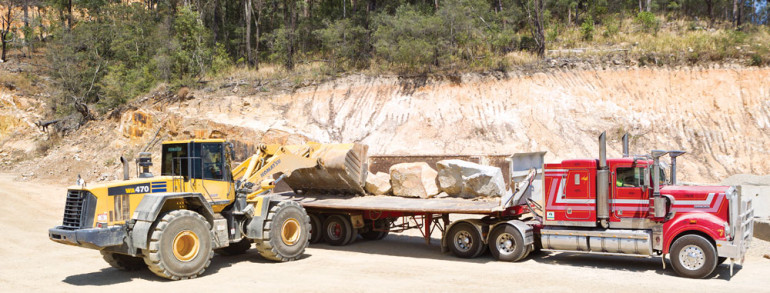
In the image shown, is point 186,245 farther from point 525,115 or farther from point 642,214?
point 525,115

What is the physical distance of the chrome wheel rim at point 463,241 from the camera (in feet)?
42.4

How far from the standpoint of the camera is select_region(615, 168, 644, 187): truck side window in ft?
37.3

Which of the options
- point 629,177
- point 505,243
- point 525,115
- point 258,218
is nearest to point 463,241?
point 505,243

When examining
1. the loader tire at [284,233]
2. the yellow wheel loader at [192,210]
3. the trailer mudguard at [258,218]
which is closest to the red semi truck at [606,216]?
the loader tire at [284,233]

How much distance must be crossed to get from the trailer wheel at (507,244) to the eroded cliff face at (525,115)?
41.1 ft

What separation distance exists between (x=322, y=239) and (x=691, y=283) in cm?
867

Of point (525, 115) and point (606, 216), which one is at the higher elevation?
point (525, 115)

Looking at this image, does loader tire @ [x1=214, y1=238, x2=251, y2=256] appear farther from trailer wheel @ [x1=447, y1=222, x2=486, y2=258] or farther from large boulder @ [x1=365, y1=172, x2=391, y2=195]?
trailer wheel @ [x1=447, y1=222, x2=486, y2=258]

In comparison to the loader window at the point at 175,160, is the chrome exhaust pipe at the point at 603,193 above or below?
below

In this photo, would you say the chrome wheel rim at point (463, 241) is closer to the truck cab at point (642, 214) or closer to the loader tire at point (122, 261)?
the truck cab at point (642, 214)

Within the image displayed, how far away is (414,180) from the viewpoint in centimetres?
1421

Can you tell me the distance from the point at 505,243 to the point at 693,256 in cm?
356

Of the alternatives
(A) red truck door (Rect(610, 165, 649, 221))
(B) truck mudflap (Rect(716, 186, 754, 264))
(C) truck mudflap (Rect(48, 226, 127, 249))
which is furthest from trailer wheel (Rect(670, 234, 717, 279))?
(C) truck mudflap (Rect(48, 226, 127, 249))

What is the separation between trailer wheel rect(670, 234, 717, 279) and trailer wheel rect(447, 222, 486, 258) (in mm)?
3841
